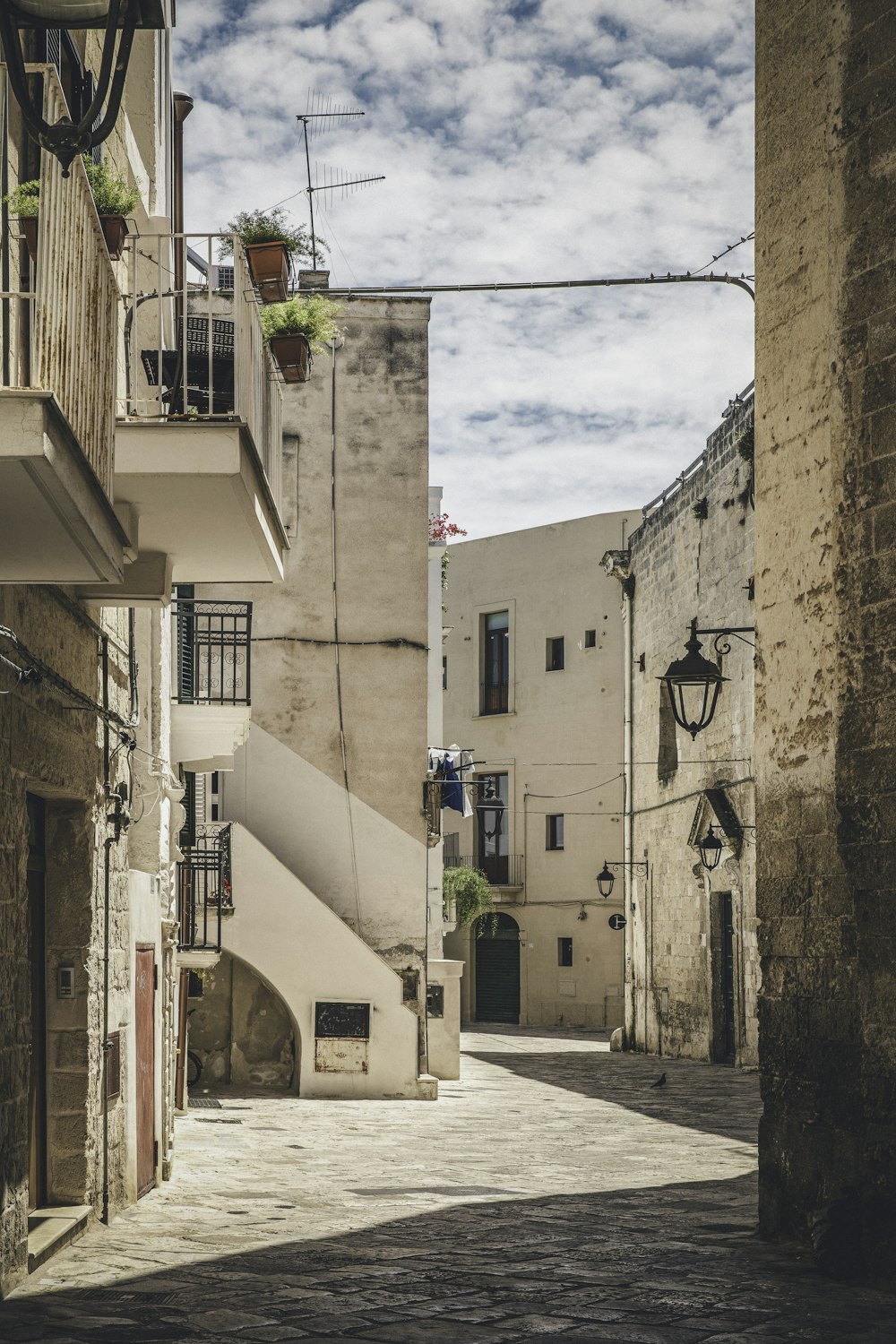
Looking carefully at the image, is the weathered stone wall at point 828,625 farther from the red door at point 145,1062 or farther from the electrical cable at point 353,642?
the electrical cable at point 353,642

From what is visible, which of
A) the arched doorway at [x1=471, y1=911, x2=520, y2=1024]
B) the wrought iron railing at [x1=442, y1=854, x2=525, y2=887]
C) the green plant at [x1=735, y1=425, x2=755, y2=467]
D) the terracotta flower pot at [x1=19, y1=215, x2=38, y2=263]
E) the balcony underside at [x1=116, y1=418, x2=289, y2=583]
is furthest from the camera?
the wrought iron railing at [x1=442, y1=854, x2=525, y2=887]

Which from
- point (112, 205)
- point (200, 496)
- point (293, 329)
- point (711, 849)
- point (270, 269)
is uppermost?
point (270, 269)

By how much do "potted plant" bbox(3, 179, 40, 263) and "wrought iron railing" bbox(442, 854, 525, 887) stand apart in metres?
29.5

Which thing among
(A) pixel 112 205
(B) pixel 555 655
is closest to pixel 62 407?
(A) pixel 112 205

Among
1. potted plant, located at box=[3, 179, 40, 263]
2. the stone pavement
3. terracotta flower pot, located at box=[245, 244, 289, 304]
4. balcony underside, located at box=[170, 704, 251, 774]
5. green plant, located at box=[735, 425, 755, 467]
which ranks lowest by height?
the stone pavement

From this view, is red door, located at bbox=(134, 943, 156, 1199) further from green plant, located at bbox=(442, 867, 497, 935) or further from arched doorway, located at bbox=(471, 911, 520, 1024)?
arched doorway, located at bbox=(471, 911, 520, 1024)

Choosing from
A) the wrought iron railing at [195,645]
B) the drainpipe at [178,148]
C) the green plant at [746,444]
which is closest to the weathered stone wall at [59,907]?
the wrought iron railing at [195,645]

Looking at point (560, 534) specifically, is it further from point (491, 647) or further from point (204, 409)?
point (204, 409)

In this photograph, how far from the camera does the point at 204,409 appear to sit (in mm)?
9219

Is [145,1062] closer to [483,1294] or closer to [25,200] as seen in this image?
[483,1294]

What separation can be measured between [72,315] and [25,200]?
50.3 inches

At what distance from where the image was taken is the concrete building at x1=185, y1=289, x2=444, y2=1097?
62.0 ft

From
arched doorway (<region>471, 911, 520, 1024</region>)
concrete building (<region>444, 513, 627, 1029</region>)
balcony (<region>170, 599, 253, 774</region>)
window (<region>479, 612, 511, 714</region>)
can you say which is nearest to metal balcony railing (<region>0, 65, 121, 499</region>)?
balcony (<region>170, 599, 253, 774</region>)

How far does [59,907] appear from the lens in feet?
28.3
